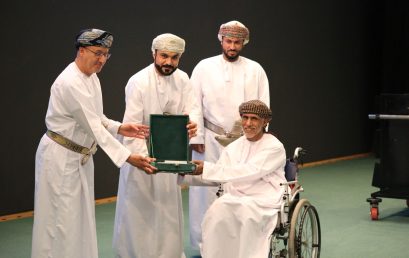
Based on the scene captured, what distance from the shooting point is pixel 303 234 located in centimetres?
480

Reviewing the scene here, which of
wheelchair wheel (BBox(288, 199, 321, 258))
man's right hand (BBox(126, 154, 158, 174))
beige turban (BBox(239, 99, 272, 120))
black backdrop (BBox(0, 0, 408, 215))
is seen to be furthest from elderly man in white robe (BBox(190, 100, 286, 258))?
black backdrop (BBox(0, 0, 408, 215))

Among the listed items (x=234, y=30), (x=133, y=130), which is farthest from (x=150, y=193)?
(x=234, y=30)

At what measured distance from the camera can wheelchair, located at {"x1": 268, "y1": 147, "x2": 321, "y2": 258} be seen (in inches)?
172

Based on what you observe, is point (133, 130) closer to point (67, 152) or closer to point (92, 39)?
point (67, 152)

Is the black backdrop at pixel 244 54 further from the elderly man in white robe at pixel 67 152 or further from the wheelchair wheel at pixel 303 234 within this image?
the wheelchair wheel at pixel 303 234

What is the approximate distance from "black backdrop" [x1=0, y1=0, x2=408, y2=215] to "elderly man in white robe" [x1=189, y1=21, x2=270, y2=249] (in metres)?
1.83

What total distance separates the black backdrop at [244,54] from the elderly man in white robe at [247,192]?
266cm

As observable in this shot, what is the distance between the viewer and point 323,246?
19.2ft

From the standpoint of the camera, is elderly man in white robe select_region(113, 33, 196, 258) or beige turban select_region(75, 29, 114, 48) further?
elderly man in white robe select_region(113, 33, 196, 258)

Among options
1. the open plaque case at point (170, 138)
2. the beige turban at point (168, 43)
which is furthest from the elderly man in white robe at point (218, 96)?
the open plaque case at point (170, 138)

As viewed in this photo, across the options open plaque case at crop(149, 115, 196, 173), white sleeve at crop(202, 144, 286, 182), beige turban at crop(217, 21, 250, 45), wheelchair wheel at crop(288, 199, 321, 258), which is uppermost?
beige turban at crop(217, 21, 250, 45)

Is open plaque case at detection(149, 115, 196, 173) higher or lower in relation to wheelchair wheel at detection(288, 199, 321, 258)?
higher

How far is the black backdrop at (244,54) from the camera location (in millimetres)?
6750

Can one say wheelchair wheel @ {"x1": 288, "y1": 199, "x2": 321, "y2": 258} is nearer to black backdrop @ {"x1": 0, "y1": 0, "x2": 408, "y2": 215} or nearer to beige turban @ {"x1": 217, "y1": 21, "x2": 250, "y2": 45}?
beige turban @ {"x1": 217, "y1": 21, "x2": 250, "y2": 45}
